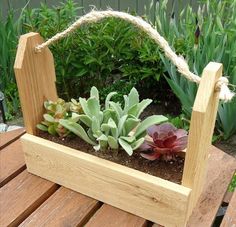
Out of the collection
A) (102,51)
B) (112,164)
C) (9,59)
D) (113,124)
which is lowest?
(9,59)

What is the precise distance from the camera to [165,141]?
87 centimetres

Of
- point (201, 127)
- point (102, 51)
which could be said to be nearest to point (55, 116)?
point (201, 127)

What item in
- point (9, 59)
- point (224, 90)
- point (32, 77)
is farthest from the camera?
point (9, 59)

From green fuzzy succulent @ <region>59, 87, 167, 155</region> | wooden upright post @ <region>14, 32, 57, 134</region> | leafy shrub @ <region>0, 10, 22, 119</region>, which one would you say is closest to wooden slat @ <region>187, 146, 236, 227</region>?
green fuzzy succulent @ <region>59, 87, 167, 155</region>

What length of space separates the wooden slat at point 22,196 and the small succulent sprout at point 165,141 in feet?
1.06

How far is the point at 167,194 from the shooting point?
0.83 meters

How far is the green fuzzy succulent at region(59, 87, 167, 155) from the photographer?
0.89 meters

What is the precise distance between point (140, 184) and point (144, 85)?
1500 mm

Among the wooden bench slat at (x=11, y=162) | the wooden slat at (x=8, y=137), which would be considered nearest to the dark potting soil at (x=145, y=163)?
the wooden bench slat at (x=11, y=162)

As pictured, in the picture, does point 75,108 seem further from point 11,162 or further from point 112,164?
point 11,162

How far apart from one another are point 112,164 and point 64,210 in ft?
0.61

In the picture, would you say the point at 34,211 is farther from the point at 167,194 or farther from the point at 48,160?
the point at 167,194

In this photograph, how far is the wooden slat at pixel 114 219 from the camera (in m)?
0.89

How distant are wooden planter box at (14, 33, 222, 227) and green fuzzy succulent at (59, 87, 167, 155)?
0.18 ft
